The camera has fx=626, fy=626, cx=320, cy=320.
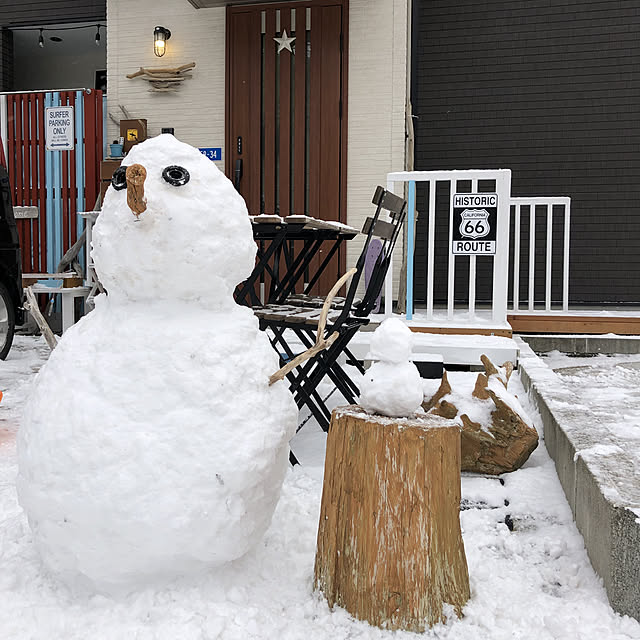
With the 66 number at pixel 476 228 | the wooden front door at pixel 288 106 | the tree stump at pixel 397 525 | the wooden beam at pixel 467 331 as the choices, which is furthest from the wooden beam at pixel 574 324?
the tree stump at pixel 397 525

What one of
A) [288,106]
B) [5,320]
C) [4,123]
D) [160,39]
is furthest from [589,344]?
[4,123]

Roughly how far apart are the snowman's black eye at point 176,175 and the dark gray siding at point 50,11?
320 inches

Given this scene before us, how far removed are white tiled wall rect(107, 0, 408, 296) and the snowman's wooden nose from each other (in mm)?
5069

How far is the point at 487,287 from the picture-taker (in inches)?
325

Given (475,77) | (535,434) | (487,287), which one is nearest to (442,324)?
(535,434)

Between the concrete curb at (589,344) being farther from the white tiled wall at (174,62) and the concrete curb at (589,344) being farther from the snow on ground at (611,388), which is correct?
the white tiled wall at (174,62)

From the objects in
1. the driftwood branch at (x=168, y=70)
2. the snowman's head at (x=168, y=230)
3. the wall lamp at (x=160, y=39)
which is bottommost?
the snowman's head at (x=168, y=230)

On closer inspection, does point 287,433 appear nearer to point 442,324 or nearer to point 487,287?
point 442,324

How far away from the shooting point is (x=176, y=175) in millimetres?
1494

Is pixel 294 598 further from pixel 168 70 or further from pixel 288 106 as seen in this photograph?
pixel 168 70

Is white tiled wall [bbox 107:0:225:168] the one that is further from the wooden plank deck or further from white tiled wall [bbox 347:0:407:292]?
the wooden plank deck

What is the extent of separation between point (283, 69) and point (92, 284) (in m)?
3.01

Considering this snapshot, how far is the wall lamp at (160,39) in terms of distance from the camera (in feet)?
21.3

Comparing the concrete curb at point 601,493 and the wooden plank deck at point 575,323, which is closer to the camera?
the concrete curb at point 601,493
